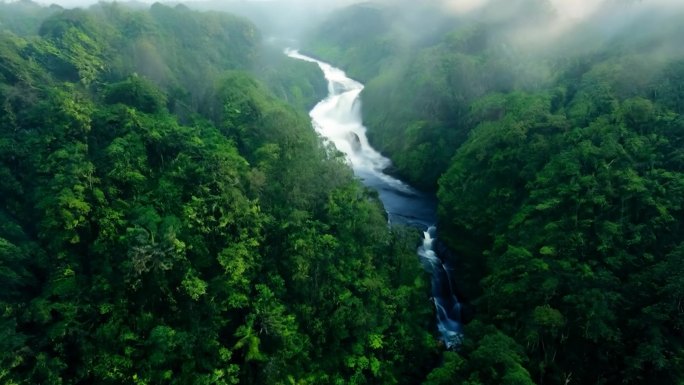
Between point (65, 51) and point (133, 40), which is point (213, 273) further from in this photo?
point (133, 40)

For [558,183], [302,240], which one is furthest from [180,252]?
[558,183]

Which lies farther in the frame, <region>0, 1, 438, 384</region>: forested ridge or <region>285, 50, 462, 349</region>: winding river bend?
<region>285, 50, 462, 349</region>: winding river bend

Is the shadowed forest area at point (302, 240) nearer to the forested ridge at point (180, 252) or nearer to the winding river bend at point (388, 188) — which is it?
the forested ridge at point (180, 252)

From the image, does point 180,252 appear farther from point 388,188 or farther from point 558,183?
point 388,188

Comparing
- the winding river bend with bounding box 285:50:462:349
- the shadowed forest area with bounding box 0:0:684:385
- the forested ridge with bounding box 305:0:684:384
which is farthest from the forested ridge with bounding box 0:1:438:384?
the forested ridge with bounding box 305:0:684:384

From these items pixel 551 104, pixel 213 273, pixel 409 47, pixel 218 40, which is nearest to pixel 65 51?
pixel 213 273

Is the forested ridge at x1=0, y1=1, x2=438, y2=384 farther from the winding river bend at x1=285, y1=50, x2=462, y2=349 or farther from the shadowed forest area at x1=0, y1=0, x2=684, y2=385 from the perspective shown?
the winding river bend at x1=285, y1=50, x2=462, y2=349
